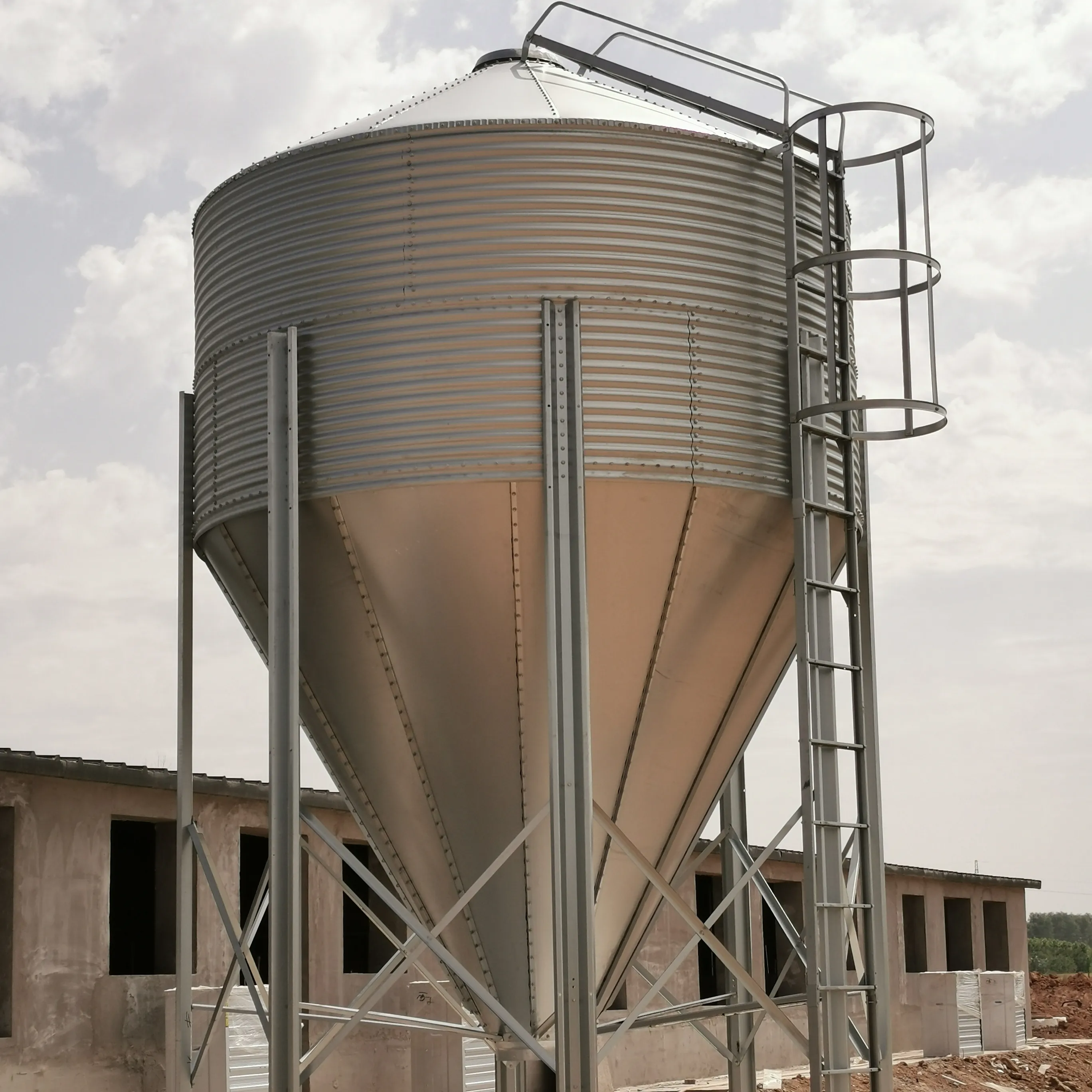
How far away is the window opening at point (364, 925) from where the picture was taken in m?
21.0

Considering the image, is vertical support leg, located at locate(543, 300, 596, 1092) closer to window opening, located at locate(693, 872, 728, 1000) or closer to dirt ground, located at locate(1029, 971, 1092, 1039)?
window opening, located at locate(693, 872, 728, 1000)

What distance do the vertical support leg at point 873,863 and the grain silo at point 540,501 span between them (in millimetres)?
41

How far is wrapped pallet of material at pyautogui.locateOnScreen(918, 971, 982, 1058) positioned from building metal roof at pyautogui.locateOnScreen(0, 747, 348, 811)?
15.3 metres

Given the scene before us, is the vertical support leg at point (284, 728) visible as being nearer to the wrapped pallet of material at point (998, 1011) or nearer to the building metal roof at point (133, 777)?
the building metal roof at point (133, 777)

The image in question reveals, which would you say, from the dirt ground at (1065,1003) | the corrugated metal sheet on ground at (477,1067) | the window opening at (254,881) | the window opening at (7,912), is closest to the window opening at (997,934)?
the dirt ground at (1065,1003)

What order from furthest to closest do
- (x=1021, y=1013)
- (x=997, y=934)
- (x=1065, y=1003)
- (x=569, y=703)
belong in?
(x=1065, y=1003), (x=997, y=934), (x=1021, y=1013), (x=569, y=703)

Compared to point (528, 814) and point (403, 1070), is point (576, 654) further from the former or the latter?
point (403, 1070)

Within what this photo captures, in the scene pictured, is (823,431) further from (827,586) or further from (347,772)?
(347,772)

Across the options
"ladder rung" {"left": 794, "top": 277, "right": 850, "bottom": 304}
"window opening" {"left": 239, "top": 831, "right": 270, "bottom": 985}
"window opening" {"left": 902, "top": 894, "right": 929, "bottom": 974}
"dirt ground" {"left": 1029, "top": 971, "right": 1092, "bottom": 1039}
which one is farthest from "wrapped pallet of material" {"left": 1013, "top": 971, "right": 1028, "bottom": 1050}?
"ladder rung" {"left": 794, "top": 277, "right": 850, "bottom": 304}

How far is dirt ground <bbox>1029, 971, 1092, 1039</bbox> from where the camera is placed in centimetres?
3594

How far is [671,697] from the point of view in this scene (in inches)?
398

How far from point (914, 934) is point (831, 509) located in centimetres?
2630

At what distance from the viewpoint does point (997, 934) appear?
37.5 meters

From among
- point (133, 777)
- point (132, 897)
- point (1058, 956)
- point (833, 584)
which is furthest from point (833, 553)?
point (1058, 956)
